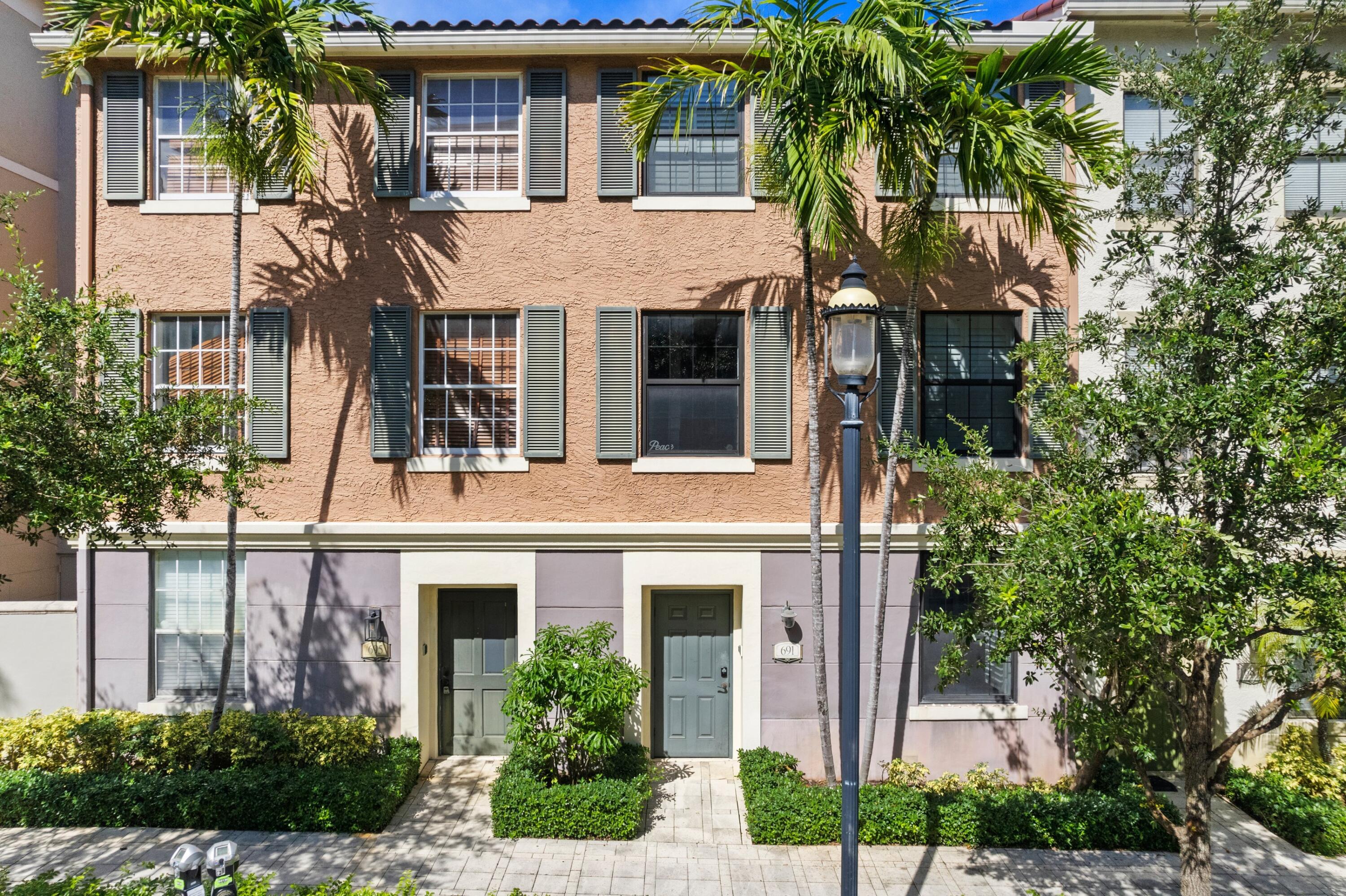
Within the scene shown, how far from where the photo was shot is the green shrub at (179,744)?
823 cm

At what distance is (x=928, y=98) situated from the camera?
7066 millimetres

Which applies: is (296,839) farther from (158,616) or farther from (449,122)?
(449,122)

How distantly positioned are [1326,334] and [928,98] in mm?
4004

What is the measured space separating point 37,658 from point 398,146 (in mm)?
8340

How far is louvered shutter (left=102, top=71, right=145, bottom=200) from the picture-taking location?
30.2 feet

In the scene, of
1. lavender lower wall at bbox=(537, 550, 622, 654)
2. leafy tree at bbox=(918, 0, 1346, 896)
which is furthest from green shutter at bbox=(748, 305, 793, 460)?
lavender lower wall at bbox=(537, 550, 622, 654)

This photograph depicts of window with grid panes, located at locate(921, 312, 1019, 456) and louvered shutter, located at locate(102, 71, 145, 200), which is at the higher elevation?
louvered shutter, located at locate(102, 71, 145, 200)

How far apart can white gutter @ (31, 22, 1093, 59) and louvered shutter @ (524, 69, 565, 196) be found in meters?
0.32

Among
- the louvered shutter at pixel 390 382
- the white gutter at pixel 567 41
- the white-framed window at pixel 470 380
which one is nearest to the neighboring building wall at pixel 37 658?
the louvered shutter at pixel 390 382

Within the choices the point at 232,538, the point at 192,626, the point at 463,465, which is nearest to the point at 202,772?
the point at 192,626

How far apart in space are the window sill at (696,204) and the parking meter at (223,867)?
769cm

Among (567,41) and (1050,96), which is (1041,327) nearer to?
(1050,96)

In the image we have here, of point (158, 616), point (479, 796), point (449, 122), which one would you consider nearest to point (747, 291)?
point (449, 122)

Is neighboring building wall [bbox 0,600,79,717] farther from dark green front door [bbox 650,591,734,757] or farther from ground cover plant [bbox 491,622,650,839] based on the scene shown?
dark green front door [bbox 650,591,734,757]
